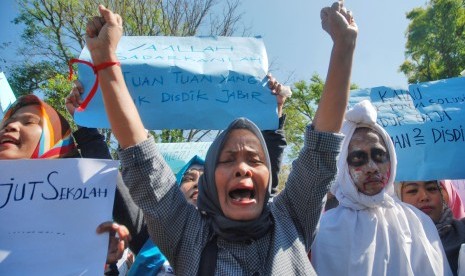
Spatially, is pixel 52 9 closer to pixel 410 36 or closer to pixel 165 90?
pixel 165 90

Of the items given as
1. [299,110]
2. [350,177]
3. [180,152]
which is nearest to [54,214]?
[350,177]

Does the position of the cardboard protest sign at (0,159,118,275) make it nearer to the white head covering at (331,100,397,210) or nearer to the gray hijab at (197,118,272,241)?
the gray hijab at (197,118,272,241)

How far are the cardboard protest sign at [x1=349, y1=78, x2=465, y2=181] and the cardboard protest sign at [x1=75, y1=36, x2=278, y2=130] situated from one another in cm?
84

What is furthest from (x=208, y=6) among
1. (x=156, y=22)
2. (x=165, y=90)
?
(x=165, y=90)

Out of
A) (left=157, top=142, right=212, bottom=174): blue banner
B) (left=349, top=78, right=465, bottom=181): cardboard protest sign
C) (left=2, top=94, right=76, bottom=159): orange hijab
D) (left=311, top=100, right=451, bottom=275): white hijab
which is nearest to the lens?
(left=2, top=94, right=76, bottom=159): orange hijab

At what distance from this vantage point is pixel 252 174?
1.68 m

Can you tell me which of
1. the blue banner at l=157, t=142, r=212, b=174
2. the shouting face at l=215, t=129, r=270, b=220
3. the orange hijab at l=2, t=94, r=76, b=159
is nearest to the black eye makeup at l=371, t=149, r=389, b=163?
the shouting face at l=215, t=129, r=270, b=220

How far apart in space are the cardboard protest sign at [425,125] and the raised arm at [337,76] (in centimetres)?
119

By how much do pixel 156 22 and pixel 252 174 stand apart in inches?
435

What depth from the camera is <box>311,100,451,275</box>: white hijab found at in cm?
220

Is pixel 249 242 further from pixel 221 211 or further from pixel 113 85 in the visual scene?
pixel 113 85

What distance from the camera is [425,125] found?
3.06 meters

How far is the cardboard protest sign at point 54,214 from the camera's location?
1.54 metres

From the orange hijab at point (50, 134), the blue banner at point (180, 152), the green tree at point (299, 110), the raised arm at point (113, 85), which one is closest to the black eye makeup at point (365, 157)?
the raised arm at point (113, 85)
